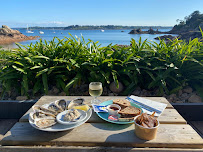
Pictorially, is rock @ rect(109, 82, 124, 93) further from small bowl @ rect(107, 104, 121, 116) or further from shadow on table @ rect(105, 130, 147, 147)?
shadow on table @ rect(105, 130, 147, 147)

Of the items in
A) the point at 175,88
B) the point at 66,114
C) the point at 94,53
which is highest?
the point at 94,53

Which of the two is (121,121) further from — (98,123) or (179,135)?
(179,135)

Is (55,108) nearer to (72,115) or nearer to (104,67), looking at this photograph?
(72,115)

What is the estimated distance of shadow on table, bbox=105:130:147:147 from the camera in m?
1.09

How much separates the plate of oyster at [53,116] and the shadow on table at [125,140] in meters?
0.26

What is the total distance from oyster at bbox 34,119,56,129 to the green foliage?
1.32 metres

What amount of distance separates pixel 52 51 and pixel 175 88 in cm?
208

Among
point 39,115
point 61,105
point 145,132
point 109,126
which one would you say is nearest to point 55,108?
point 61,105

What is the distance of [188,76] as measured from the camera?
280cm

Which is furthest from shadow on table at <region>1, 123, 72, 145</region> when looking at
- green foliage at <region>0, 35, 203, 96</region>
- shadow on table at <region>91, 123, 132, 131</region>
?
green foliage at <region>0, 35, 203, 96</region>

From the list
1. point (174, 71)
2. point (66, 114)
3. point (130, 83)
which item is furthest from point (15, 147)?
point (174, 71)

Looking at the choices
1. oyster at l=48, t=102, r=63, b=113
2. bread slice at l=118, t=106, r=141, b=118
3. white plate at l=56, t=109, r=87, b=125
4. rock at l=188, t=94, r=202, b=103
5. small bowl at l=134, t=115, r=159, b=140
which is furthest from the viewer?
rock at l=188, t=94, r=202, b=103

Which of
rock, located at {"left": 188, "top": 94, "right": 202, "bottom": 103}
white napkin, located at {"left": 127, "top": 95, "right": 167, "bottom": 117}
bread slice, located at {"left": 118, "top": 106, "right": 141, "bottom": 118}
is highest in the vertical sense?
bread slice, located at {"left": 118, "top": 106, "right": 141, "bottom": 118}

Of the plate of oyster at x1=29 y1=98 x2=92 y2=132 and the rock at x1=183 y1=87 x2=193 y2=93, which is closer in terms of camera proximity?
the plate of oyster at x1=29 y1=98 x2=92 y2=132
